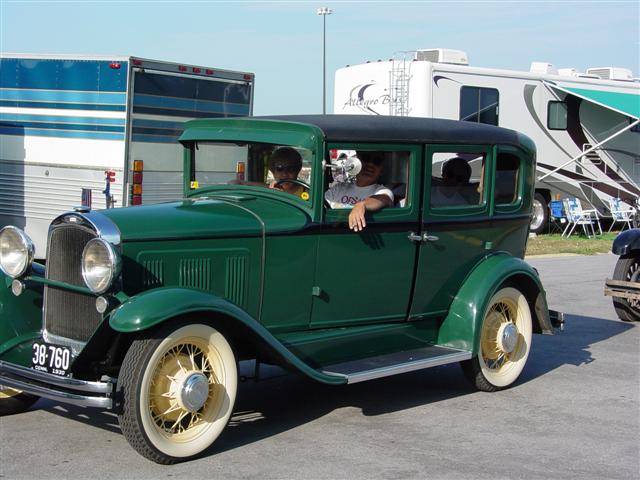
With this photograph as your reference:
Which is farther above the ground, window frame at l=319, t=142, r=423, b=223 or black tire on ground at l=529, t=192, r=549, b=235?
window frame at l=319, t=142, r=423, b=223

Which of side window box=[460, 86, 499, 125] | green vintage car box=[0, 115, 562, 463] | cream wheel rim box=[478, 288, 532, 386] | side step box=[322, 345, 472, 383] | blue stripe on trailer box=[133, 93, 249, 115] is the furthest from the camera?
side window box=[460, 86, 499, 125]

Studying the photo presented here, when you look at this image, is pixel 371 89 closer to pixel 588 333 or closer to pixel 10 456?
pixel 588 333

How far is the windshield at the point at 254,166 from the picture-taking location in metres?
5.80

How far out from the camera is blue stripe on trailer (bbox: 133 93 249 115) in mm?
11975

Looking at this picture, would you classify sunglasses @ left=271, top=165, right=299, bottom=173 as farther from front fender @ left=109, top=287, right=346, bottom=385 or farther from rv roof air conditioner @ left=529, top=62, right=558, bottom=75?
rv roof air conditioner @ left=529, top=62, right=558, bottom=75

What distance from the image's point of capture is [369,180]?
245 inches

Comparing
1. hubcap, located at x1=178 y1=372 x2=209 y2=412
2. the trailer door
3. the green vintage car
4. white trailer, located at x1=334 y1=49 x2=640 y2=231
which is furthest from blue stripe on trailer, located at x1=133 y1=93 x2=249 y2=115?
hubcap, located at x1=178 y1=372 x2=209 y2=412

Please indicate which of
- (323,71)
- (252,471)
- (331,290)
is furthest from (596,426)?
(323,71)

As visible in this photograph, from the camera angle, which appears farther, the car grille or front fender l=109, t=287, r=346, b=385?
the car grille

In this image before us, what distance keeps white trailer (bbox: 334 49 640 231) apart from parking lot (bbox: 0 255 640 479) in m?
10.6

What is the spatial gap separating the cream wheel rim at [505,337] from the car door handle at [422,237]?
0.71 m

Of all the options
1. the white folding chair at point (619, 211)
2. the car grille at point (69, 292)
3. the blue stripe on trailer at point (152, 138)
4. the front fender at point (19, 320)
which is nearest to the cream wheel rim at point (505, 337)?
the car grille at point (69, 292)

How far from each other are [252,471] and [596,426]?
235 centimetres

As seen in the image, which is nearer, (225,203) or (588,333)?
(225,203)
